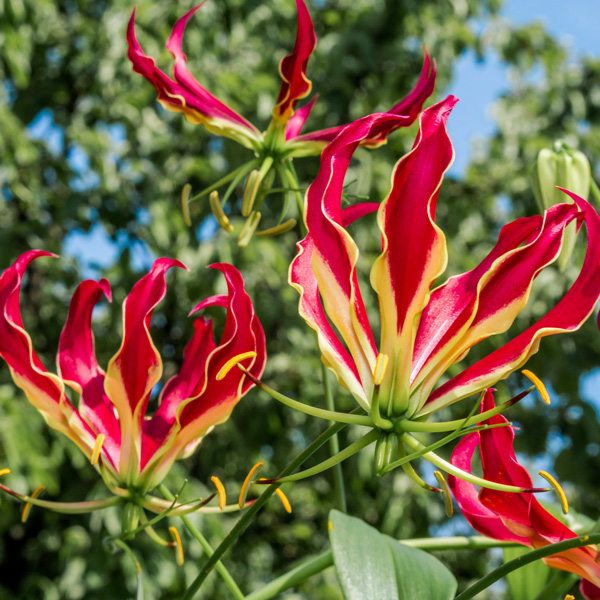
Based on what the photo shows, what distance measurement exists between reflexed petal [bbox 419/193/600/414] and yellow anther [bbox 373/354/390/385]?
1.4 inches

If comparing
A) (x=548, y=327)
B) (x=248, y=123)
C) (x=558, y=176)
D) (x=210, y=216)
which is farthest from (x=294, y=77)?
(x=210, y=216)

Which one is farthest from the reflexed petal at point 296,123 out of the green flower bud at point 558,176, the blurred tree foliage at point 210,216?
the blurred tree foliage at point 210,216

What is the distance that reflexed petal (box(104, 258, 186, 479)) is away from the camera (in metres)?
0.51

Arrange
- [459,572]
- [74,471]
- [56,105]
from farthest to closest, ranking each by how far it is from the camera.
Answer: [459,572], [56,105], [74,471]

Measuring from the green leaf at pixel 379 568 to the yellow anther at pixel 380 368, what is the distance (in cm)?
6

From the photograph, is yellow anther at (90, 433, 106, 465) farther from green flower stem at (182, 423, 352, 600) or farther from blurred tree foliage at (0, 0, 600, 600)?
blurred tree foliage at (0, 0, 600, 600)

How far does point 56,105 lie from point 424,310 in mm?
3040

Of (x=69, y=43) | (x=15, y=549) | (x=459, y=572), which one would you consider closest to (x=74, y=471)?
(x=15, y=549)

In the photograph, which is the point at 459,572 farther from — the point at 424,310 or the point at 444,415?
the point at 424,310

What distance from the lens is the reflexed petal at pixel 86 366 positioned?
0.54 metres

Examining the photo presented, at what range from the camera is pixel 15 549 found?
2.76 m

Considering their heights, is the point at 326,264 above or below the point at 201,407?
above

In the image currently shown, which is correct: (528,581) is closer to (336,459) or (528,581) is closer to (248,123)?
(336,459)

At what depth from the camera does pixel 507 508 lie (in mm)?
419
